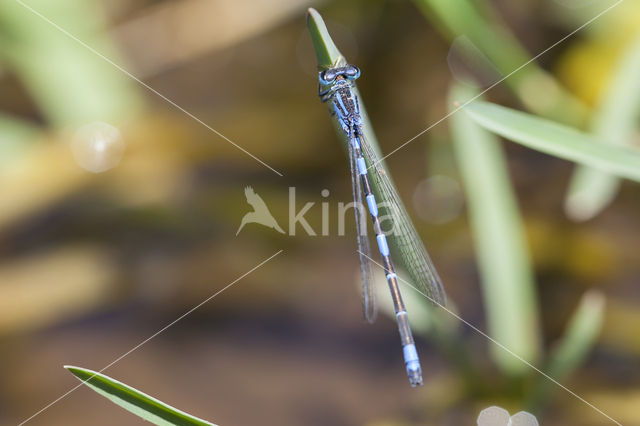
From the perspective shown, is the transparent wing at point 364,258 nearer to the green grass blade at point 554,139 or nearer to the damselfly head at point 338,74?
the damselfly head at point 338,74

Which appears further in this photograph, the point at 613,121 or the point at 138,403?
the point at 613,121

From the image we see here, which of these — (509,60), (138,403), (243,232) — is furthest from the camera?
(243,232)

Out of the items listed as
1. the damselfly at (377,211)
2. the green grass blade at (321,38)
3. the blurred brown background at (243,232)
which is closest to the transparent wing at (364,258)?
the damselfly at (377,211)

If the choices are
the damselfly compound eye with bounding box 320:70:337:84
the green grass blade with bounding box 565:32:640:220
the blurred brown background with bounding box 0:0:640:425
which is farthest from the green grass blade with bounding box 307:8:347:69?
the blurred brown background with bounding box 0:0:640:425

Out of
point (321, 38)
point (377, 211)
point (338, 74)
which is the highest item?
point (338, 74)

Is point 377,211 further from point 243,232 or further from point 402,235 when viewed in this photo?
point 243,232

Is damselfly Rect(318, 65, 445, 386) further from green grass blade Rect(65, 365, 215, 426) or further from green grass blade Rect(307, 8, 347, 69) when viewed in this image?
green grass blade Rect(65, 365, 215, 426)

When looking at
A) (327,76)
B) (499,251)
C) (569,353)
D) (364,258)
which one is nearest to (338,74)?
(327,76)
